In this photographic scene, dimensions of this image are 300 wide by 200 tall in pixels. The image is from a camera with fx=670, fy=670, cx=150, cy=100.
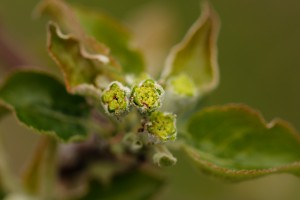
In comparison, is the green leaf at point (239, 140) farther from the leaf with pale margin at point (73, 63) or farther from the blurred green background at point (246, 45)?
the blurred green background at point (246, 45)

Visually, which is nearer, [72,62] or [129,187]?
[72,62]

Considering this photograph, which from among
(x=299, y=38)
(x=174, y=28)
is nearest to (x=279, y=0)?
(x=299, y=38)

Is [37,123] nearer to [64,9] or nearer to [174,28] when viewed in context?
[64,9]

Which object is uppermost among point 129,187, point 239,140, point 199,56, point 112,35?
point 112,35

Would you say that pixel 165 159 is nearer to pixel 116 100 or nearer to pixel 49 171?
pixel 116 100

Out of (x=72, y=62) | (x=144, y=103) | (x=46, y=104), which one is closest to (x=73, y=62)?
(x=72, y=62)

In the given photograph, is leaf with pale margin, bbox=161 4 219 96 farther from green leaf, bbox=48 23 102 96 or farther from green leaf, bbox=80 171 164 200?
green leaf, bbox=80 171 164 200
